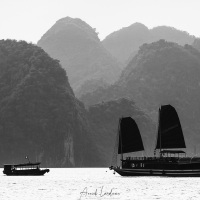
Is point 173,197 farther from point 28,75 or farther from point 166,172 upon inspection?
point 28,75

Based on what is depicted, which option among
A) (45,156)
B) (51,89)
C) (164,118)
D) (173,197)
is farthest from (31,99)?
(173,197)

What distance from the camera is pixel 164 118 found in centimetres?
8794

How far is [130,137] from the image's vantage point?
88250 mm

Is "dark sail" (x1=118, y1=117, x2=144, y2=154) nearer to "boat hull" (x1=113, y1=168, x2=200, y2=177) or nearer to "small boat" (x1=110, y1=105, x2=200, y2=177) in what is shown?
"small boat" (x1=110, y1=105, x2=200, y2=177)

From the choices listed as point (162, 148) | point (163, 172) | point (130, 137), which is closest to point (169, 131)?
point (162, 148)

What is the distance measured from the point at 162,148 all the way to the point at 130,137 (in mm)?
5557

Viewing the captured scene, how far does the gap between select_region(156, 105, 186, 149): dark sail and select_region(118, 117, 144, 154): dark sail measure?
345cm

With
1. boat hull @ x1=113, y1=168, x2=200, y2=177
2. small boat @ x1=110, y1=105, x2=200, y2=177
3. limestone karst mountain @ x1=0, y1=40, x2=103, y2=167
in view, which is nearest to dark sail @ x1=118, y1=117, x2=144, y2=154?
small boat @ x1=110, y1=105, x2=200, y2=177

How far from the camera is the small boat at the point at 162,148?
84.6 meters

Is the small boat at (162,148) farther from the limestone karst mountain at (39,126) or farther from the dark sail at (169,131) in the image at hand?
the limestone karst mountain at (39,126)

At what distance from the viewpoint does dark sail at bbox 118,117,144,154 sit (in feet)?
290

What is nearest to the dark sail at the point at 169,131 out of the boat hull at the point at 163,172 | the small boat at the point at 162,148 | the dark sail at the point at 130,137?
the small boat at the point at 162,148

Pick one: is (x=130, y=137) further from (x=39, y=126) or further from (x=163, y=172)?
(x=39, y=126)

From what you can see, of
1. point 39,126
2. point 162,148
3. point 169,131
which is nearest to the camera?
point 162,148
